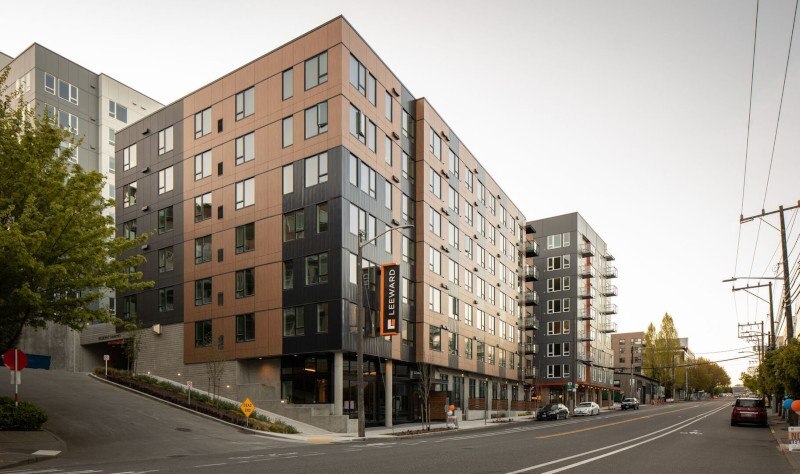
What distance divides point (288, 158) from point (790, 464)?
31.4 m

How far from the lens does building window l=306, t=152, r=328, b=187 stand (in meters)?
38.8

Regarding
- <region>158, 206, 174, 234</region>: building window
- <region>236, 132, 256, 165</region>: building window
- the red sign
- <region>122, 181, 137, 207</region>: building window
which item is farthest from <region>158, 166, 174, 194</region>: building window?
the red sign

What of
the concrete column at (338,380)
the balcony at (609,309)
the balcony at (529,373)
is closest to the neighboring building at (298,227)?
the concrete column at (338,380)

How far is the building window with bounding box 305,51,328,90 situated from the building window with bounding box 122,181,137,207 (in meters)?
20.5

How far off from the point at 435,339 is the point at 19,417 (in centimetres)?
3224

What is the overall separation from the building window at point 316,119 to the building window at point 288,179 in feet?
7.99

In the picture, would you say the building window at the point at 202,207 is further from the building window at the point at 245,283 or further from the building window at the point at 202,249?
the building window at the point at 245,283

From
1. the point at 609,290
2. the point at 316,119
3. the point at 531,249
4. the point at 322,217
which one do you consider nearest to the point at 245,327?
the point at 322,217

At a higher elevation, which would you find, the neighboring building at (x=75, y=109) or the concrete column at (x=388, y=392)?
the neighboring building at (x=75, y=109)

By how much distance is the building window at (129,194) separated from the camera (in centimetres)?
5206

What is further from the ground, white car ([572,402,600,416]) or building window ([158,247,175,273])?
building window ([158,247,175,273])

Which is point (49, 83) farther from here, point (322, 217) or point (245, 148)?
point (322, 217)

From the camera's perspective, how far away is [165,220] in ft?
160

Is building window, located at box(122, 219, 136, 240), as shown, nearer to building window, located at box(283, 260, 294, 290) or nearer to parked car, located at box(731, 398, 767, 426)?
building window, located at box(283, 260, 294, 290)
